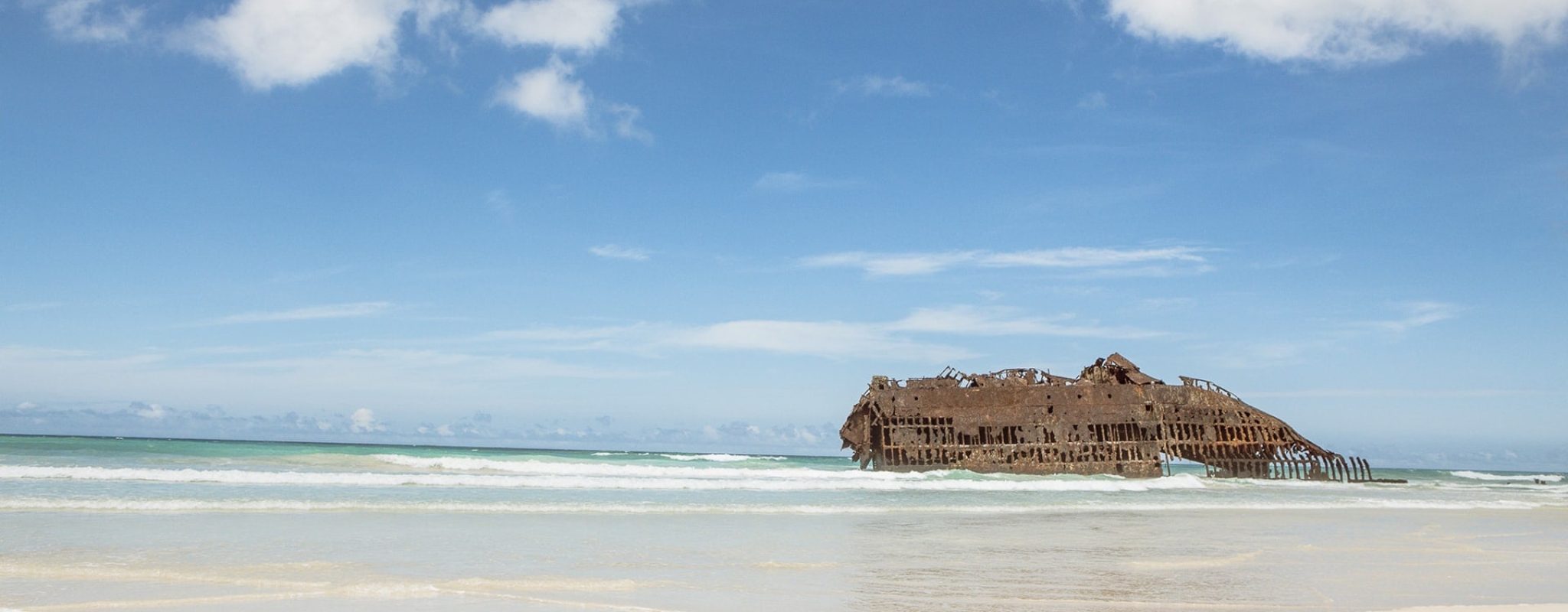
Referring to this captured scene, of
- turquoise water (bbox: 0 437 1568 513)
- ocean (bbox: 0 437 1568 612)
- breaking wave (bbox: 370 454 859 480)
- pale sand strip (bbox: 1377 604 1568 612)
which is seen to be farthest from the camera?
breaking wave (bbox: 370 454 859 480)

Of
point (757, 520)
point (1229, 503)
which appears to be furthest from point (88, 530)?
point (1229, 503)

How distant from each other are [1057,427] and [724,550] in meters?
19.9

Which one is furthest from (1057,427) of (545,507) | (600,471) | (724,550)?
(724,550)

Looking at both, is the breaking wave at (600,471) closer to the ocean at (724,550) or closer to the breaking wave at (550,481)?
the breaking wave at (550,481)

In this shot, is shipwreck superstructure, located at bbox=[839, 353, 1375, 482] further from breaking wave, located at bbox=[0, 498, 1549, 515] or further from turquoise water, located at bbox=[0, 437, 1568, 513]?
breaking wave, located at bbox=[0, 498, 1549, 515]

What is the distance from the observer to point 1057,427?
27.2 meters

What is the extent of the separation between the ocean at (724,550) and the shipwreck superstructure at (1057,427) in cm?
827

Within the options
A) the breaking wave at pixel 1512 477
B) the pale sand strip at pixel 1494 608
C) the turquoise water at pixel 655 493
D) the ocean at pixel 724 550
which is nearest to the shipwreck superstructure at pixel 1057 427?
the turquoise water at pixel 655 493

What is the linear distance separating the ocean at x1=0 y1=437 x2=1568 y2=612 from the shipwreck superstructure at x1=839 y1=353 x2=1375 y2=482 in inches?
326

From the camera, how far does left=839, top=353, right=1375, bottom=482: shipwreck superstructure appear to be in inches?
1062

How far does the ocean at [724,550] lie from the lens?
265 inches

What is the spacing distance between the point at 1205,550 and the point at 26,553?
11.4 meters

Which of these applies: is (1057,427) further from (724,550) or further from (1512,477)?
(1512,477)

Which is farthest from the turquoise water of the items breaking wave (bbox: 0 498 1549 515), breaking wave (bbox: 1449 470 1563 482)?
breaking wave (bbox: 1449 470 1563 482)
